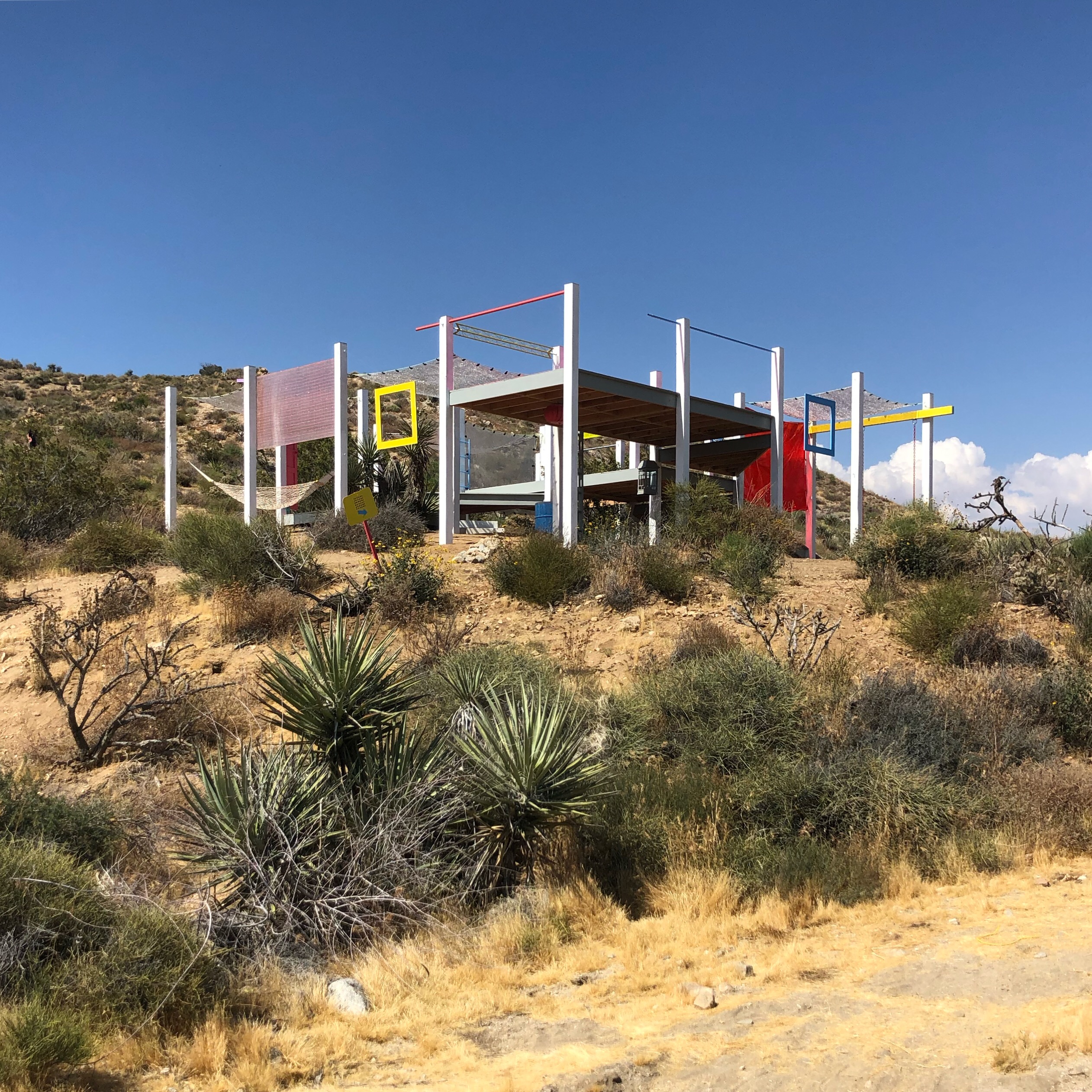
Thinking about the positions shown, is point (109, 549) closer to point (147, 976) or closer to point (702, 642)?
point (702, 642)

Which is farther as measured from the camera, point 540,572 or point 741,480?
point 741,480

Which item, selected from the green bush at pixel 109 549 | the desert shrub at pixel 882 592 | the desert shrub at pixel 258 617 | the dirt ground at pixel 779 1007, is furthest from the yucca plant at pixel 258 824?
the green bush at pixel 109 549

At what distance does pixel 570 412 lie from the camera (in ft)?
58.4

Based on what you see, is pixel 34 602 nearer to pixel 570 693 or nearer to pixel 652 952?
pixel 570 693

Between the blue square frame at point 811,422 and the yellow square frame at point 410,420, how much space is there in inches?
375

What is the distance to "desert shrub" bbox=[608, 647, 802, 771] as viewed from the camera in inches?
365

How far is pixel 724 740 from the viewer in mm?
9234

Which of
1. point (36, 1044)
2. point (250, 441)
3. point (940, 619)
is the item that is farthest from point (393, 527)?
point (36, 1044)

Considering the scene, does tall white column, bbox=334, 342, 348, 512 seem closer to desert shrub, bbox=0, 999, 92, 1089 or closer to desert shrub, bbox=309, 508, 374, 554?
desert shrub, bbox=309, 508, 374, 554

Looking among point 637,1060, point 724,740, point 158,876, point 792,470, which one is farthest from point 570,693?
point 792,470

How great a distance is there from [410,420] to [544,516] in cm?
371

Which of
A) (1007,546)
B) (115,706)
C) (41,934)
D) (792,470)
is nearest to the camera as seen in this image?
(41,934)

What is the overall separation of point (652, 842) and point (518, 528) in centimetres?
1593

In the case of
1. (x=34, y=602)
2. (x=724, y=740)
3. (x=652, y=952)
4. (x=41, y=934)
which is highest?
(x=34, y=602)
